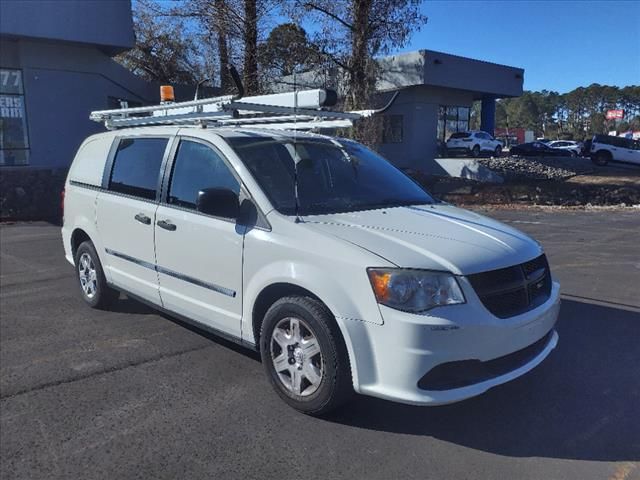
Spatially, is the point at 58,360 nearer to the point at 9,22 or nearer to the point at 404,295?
the point at 404,295

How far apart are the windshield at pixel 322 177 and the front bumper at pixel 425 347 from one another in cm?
110

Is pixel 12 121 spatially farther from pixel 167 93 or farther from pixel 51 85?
pixel 167 93

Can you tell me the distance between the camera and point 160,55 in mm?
32219

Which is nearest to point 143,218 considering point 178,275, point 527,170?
point 178,275

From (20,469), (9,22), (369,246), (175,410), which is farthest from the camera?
(9,22)

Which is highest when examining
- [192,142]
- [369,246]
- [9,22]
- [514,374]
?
[9,22]

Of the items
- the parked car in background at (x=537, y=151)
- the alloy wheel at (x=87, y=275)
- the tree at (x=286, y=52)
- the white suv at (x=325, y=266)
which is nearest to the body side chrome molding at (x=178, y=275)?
the white suv at (x=325, y=266)

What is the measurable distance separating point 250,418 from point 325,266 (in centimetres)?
110

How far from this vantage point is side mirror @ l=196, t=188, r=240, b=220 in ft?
12.3

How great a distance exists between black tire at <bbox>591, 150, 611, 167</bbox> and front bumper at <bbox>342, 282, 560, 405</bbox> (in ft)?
110

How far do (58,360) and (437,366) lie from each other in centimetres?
307

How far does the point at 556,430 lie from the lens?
341 centimetres

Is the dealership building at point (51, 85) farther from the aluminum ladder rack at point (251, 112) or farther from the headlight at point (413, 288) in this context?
the headlight at point (413, 288)

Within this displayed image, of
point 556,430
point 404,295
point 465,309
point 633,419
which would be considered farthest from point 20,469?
point 633,419
